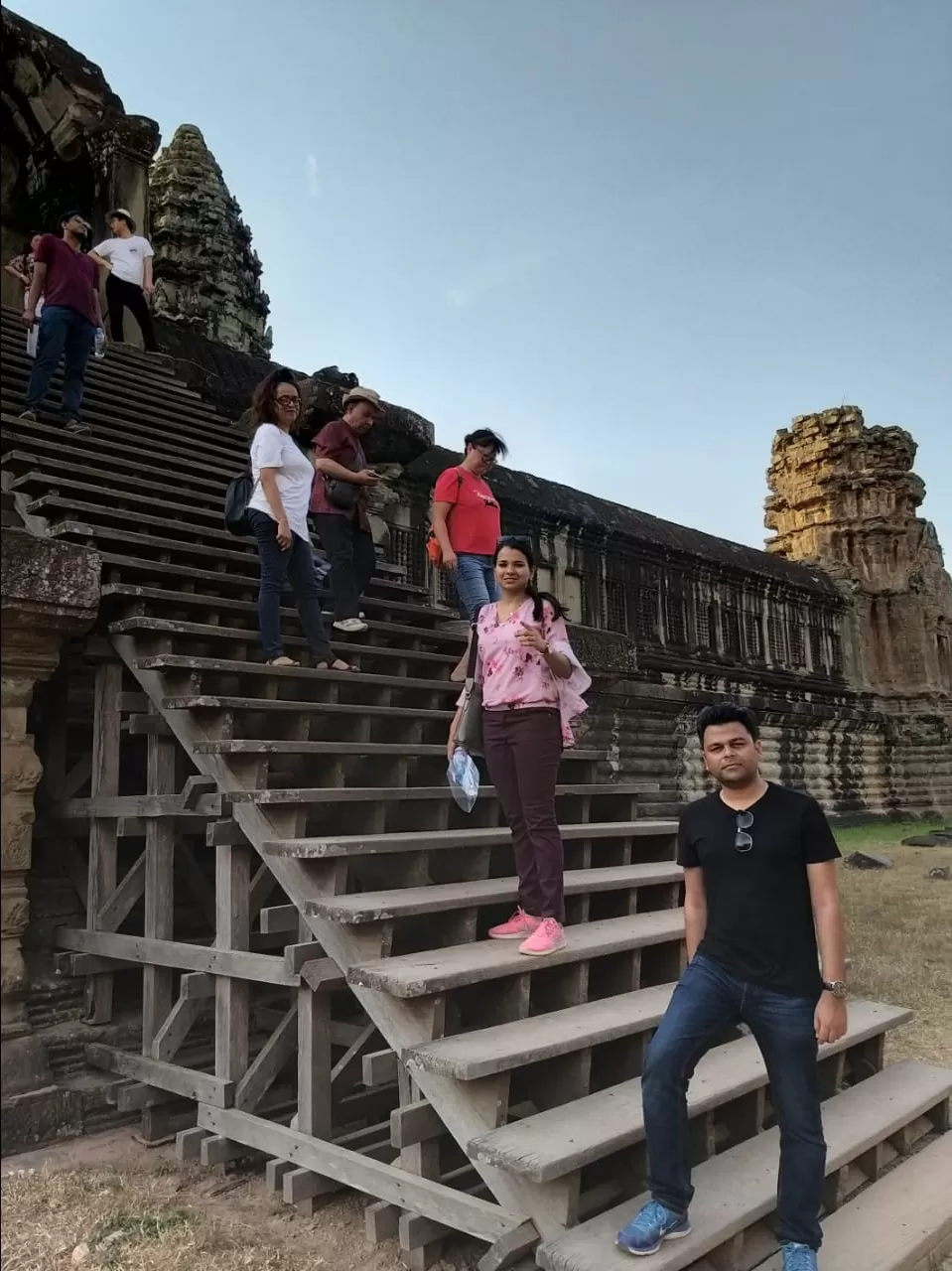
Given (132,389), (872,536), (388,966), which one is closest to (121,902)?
(388,966)

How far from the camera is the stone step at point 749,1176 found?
247cm

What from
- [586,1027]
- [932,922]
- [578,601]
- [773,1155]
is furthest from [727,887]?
[578,601]

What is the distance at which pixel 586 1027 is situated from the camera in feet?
10.6

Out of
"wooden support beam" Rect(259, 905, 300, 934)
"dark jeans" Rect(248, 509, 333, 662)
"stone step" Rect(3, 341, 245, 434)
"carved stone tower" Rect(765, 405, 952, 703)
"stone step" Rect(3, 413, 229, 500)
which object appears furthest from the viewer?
"carved stone tower" Rect(765, 405, 952, 703)

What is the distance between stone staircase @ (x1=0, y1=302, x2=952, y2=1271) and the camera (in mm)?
2875

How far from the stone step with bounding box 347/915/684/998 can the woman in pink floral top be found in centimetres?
9

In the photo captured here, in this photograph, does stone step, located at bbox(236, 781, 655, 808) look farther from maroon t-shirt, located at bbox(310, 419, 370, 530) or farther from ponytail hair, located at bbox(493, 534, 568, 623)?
maroon t-shirt, located at bbox(310, 419, 370, 530)

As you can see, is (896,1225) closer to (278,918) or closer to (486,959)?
(486,959)

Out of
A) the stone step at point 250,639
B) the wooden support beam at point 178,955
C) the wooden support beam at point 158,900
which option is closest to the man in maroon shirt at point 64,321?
the stone step at point 250,639

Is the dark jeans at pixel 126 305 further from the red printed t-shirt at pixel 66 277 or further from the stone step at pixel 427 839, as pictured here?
the stone step at pixel 427 839

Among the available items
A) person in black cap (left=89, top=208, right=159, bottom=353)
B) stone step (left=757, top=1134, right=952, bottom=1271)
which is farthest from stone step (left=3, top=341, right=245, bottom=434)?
stone step (left=757, top=1134, right=952, bottom=1271)

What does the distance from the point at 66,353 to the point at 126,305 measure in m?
2.62

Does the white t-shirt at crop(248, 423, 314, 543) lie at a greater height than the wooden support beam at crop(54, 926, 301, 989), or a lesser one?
greater

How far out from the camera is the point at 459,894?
12.2 feet
